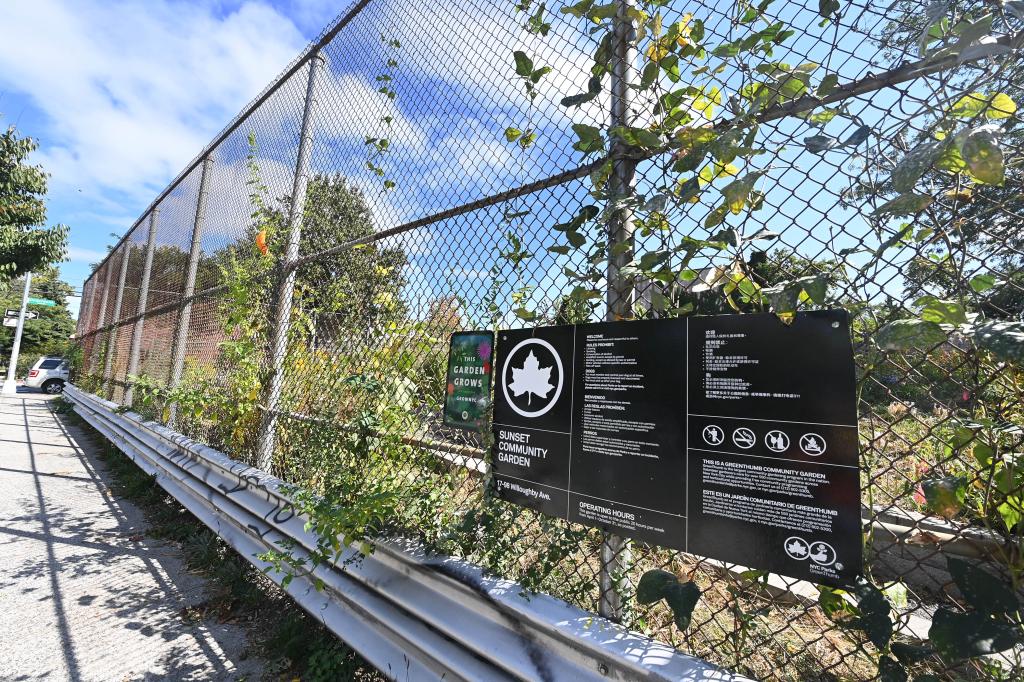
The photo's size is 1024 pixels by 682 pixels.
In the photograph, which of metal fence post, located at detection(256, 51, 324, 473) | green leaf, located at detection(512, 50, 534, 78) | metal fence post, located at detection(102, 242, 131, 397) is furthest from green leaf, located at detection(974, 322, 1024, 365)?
metal fence post, located at detection(102, 242, 131, 397)

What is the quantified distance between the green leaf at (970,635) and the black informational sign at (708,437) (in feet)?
0.52

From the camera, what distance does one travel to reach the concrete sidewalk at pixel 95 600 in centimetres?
237

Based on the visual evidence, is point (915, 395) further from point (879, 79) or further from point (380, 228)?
point (380, 228)

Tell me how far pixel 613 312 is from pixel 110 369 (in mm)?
11478

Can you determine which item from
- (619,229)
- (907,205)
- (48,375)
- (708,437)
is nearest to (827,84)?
(907,205)

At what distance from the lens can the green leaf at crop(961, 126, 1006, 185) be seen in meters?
0.86

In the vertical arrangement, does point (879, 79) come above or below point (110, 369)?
above

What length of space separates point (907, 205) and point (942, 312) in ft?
0.75

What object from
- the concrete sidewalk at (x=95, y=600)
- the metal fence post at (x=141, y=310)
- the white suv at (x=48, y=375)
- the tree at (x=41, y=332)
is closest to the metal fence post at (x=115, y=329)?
the metal fence post at (x=141, y=310)

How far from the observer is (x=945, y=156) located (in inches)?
38.0

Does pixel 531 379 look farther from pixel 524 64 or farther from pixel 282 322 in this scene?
pixel 282 322

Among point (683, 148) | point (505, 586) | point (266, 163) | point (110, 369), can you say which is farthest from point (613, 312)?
point (110, 369)

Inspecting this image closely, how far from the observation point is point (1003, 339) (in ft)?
2.87

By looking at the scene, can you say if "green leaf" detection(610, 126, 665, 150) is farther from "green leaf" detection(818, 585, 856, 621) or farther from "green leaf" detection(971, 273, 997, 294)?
"green leaf" detection(818, 585, 856, 621)
